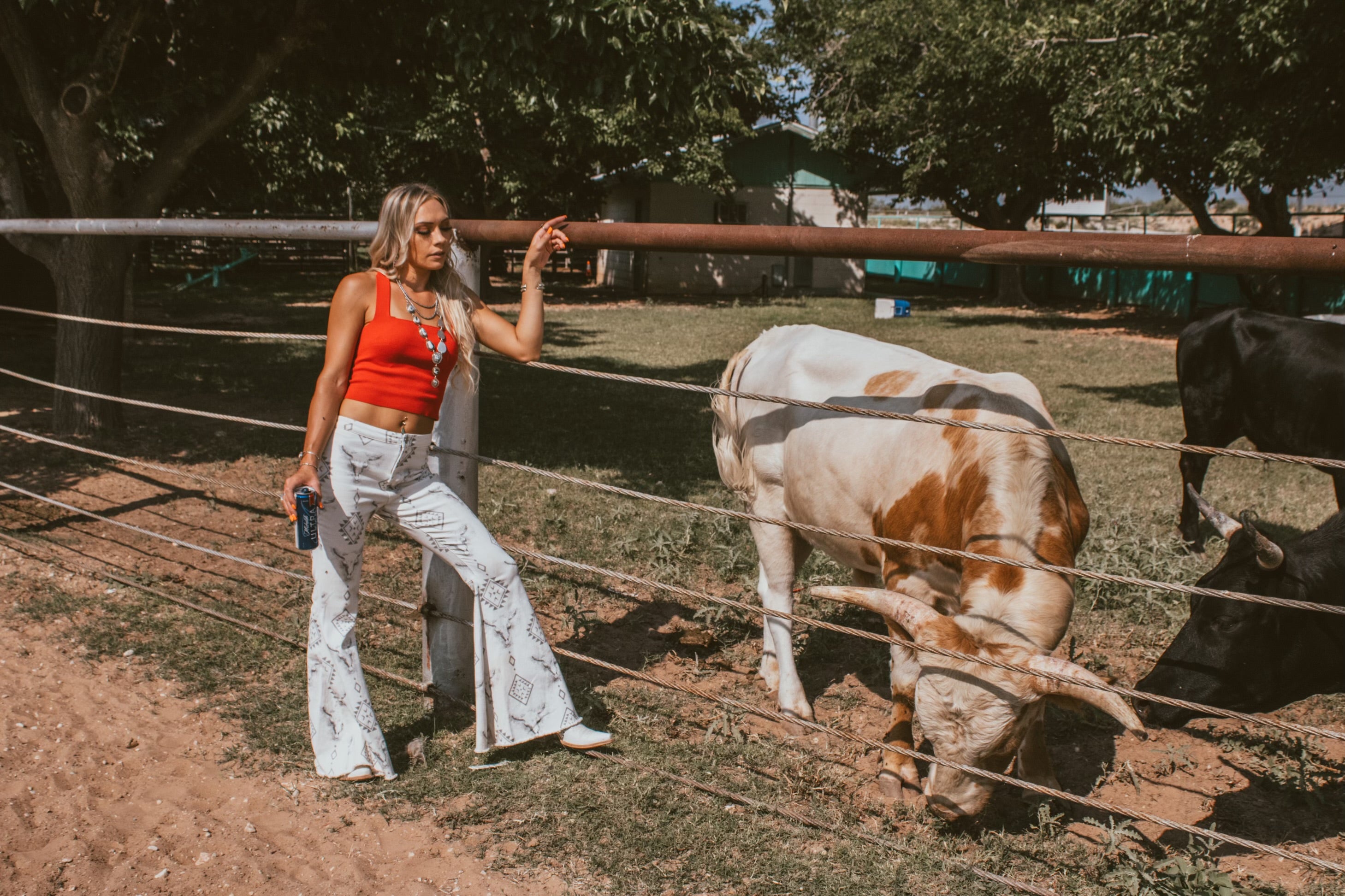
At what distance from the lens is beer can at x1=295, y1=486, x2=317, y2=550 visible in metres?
3.24

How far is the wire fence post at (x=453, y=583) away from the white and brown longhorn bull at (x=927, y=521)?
4.41 feet

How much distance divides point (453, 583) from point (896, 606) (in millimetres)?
1685

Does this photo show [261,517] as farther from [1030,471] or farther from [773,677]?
[1030,471]

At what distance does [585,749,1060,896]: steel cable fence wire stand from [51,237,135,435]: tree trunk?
6.36 metres

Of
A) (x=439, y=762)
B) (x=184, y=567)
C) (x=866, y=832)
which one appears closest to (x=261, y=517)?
(x=184, y=567)

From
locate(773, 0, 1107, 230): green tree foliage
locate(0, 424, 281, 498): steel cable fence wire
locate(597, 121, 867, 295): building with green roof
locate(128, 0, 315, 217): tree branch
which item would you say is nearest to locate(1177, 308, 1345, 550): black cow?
locate(0, 424, 281, 498): steel cable fence wire

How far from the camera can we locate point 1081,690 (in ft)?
9.57

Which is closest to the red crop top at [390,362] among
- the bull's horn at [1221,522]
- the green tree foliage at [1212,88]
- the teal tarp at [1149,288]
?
the bull's horn at [1221,522]

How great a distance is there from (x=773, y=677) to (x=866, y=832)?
133 centimetres

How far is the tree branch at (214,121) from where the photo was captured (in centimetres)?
780

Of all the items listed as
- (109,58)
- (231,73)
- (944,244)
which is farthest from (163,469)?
(231,73)

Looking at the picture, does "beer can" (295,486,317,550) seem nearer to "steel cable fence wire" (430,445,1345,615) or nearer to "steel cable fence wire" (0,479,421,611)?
"steel cable fence wire" (430,445,1345,615)

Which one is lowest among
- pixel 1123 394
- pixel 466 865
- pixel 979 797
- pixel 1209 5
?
pixel 466 865

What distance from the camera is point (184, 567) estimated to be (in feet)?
18.9
